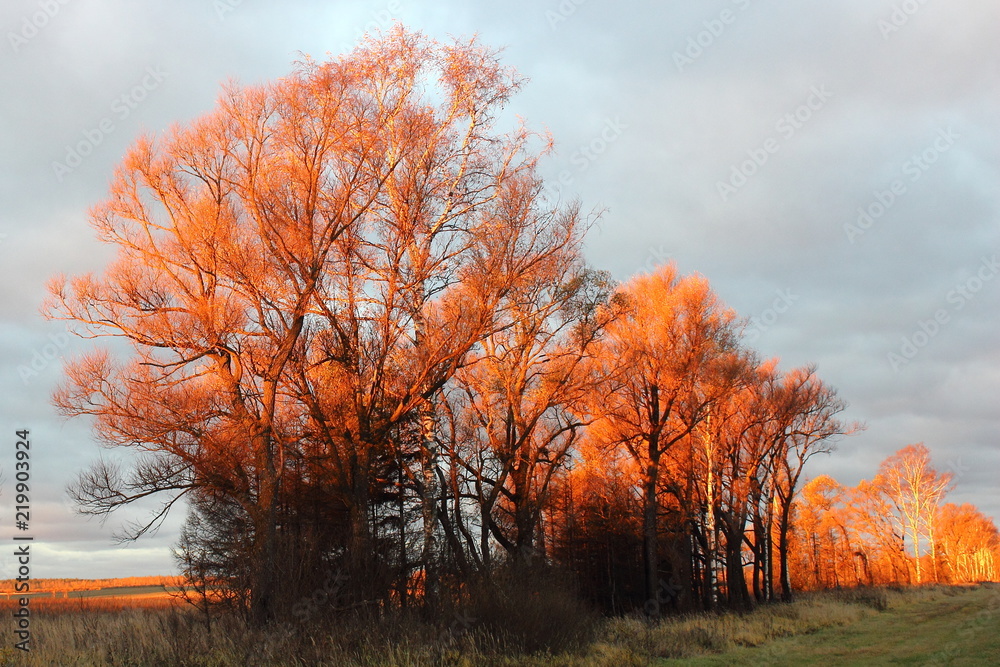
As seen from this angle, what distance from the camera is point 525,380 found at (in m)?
22.3

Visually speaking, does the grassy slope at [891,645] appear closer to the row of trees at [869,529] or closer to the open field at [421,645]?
the open field at [421,645]

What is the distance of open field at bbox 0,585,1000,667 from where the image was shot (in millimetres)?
11453

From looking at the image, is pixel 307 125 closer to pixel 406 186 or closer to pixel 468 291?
pixel 406 186

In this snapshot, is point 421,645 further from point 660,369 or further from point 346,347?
point 660,369

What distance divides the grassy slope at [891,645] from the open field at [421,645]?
0.03 m

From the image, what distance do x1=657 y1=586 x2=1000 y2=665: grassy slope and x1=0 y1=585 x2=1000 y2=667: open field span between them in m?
0.03

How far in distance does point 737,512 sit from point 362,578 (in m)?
26.4

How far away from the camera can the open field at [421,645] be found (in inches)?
451

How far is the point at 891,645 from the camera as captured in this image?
19047mm

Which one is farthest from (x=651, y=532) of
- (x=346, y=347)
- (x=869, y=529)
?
(x=869, y=529)

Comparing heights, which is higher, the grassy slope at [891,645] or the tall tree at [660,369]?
the tall tree at [660,369]

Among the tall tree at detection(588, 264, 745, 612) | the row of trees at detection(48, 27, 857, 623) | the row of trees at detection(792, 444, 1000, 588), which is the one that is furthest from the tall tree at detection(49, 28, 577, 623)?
the row of trees at detection(792, 444, 1000, 588)

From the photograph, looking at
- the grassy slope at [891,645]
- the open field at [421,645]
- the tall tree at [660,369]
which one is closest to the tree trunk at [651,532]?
the tall tree at [660,369]

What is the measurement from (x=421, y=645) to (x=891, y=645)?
543 inches
